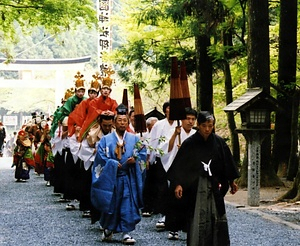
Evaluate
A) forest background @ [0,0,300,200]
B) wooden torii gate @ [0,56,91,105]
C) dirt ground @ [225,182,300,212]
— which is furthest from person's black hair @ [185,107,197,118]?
wooden torii gate @ [0,56,91,105]

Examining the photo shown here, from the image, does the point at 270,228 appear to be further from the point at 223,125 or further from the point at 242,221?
the point at 223,125

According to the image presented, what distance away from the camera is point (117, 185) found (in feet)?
28.5

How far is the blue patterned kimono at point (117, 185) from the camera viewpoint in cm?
858

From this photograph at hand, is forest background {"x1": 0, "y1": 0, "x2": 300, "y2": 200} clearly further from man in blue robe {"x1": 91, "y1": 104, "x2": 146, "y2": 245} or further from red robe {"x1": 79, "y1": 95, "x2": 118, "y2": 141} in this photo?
man in blue robe {"x1": 91, "y1": 104, "x2": 146, "y2": 245}

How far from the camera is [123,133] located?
8.80m

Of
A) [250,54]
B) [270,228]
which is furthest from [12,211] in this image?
[250,54]

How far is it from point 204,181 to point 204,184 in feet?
0.10

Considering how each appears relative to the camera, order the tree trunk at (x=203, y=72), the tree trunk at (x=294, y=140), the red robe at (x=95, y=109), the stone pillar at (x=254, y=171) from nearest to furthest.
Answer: the red robe at (x=95, y=109), the stone pillar at (x=254, y=171), the tree trunk at (x=294, y=140), the tree trunk at (x=203, y=72)

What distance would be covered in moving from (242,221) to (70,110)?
13.7 ft

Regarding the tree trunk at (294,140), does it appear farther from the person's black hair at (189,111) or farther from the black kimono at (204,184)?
the black kimono at (204,184)

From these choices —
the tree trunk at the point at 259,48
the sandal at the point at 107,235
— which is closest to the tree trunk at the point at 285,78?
the tree trunk at the point at 259,48

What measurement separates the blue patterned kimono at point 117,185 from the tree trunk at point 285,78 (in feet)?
32.4

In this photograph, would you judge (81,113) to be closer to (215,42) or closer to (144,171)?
(144,171)

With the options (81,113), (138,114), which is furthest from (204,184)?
(81,113)
